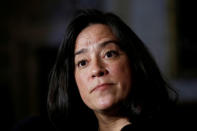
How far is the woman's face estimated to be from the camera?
1226 mm

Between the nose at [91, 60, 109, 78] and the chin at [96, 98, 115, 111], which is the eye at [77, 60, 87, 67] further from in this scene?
the chin at [96, 98, 115, 111]

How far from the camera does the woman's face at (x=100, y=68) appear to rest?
123cm

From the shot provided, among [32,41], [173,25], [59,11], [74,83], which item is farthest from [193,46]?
[74,83]

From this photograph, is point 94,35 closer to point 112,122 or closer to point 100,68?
point 100,68

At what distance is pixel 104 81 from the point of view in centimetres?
122

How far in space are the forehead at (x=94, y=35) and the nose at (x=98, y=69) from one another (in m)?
0.09

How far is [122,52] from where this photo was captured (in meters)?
1.33

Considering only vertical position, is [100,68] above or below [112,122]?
above

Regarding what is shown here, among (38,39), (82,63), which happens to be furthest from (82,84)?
(38,39)

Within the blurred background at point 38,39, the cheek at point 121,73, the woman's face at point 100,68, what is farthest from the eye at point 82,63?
the blurred background at point 38,39

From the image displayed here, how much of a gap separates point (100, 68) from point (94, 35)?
0.16 meters

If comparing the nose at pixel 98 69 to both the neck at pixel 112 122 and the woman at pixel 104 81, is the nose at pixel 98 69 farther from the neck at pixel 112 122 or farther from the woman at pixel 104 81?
the neck at pixel 112 122

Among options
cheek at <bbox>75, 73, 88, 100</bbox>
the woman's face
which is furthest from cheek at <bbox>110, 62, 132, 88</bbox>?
cheek at <bbox>75, 73, 88, 100</bbox>

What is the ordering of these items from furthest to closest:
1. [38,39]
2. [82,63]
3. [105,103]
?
[38,39] < [82,63] < [105,103]
